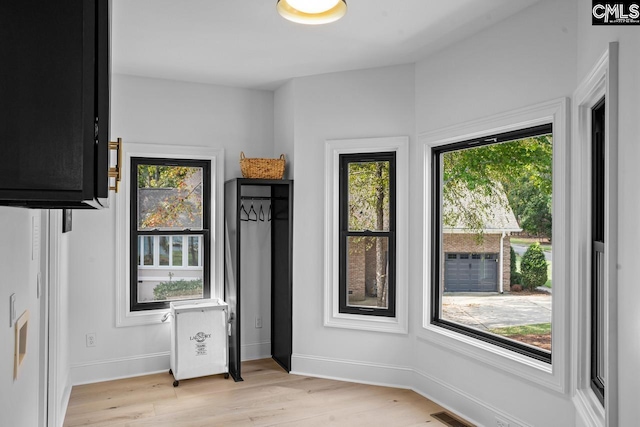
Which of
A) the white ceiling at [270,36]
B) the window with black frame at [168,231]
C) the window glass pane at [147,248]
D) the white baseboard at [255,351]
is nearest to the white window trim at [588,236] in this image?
the white ceiling at [270,36]

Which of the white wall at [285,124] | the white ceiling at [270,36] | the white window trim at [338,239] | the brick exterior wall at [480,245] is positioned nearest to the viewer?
the white ceiling at [270,36]

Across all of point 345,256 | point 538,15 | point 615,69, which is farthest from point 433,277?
point 615,69

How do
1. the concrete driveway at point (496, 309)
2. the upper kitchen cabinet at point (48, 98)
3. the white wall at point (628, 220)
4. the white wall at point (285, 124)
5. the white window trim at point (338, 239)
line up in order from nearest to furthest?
the upper kitchen cabinet at point (48, 98) < the white wall at point (628, 220) < the concrete driveway at point (496, 309) < the white window trim at point (338, 239) < the white wall at point (285, 124)

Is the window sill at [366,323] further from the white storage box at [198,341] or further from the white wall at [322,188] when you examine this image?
the white storage box at [198,341]

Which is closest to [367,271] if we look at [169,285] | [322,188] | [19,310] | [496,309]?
[322,188]

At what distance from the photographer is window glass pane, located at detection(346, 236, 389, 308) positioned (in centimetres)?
407

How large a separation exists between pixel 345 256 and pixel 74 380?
246cm

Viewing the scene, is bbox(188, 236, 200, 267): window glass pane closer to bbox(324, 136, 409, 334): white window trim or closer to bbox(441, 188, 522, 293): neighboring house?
bbox(324, 136, 409, 334): white window trim

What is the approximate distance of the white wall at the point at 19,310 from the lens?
4.68 feet

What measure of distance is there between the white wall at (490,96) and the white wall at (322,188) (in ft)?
0.76

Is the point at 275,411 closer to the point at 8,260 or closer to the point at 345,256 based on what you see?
the point at 345,256

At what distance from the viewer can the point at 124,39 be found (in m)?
3.38

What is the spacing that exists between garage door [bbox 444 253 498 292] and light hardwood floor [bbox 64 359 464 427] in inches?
35.8

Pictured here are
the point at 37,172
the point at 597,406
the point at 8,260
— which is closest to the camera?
the point at 37,172
